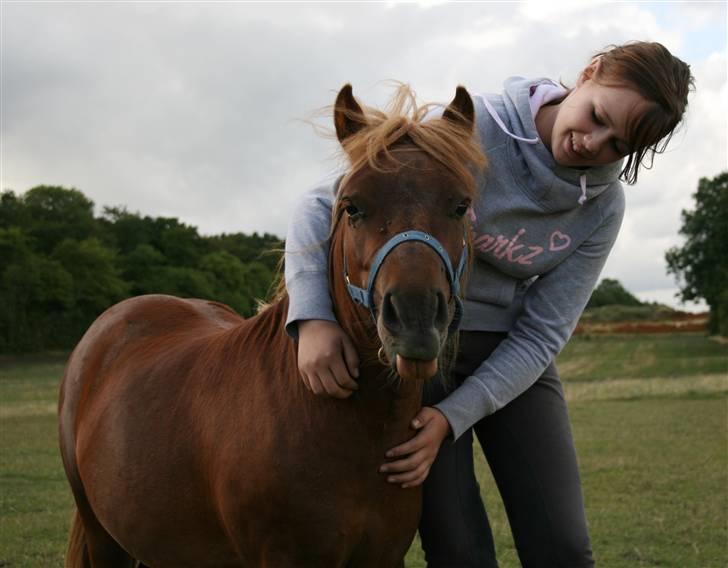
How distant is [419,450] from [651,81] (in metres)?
1.37

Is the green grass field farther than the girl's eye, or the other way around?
the green grass field

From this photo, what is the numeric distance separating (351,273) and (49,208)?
7307cm

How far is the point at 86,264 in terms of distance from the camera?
61.3 m

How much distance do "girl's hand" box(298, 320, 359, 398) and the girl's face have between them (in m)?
1.00

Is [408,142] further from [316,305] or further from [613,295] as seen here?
[613,295]

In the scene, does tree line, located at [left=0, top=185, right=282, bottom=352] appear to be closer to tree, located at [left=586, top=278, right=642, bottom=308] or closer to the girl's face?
the girl's face

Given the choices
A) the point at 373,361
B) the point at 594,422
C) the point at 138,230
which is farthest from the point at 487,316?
the point at 138,230

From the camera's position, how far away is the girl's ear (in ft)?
8.88

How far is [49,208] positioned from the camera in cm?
6994

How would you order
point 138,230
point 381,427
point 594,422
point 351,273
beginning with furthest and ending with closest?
1. point 138,230
2. point 594,422
3. point 381,427
4. point 351,273

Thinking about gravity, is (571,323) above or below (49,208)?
below

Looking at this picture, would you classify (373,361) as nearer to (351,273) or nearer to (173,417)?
(351,273)

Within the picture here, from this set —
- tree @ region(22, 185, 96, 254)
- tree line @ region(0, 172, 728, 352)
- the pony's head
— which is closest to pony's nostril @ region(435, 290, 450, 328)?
the pony's head

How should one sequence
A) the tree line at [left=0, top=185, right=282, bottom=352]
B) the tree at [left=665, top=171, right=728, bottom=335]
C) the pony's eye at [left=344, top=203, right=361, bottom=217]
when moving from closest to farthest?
the pony's eye at [left=344, top=203, right=361, bottom=217] < the tree line at [left=0, top=185, right=282, bottom=352] < the tree at [left=665, top=171, right=728, bottom=335]
